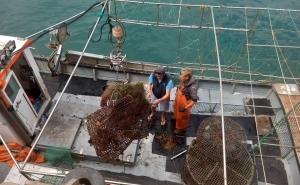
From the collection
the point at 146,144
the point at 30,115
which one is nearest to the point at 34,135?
the point at 30,115

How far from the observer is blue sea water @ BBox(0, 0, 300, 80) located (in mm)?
13305

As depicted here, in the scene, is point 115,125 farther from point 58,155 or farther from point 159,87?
point 58,155

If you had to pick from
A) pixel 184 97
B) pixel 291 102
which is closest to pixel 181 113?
pixel 184 97

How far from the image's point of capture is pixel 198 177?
17.5ft

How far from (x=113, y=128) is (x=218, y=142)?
259cm

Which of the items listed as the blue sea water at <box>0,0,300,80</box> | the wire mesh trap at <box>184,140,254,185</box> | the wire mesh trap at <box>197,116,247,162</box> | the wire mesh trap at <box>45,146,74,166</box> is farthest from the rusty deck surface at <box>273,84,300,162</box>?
the wire mesh trap at <box>45,146,74,166</box>

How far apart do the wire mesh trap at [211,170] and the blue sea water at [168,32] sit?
23.2ft

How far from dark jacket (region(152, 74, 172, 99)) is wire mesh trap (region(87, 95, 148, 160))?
4.77ft

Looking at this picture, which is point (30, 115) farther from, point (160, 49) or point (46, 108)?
point (160, 49)

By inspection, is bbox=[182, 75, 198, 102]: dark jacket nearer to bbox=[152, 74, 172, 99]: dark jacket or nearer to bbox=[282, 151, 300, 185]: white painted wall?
bbox=[152, 74, 172, 99]: dark jacket

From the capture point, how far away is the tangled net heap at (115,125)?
391 cm

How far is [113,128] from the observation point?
4020 millimetres

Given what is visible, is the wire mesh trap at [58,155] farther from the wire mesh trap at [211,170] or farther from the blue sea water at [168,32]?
the blue sea water at [168,32]

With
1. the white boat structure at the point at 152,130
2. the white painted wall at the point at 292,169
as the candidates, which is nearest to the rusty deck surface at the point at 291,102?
the white boat structure at the point at 152,130
